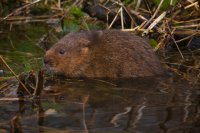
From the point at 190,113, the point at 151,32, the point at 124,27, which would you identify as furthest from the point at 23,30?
the point at 190,113

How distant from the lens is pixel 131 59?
539 centimetres

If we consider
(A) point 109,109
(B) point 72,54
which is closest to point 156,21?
(B) point 72,54

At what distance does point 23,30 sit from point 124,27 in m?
2.00

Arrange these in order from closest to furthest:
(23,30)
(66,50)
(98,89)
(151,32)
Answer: (98,89) < (66,50) < (151,32) < (23,30)

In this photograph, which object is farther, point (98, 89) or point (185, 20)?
point (185, 20)

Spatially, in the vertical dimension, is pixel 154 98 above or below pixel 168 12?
below

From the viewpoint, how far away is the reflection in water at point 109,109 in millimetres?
3502

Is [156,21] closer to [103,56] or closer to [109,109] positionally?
[103,56]

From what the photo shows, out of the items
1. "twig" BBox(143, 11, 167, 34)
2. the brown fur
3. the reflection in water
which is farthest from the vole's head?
"twig" BBox(143, 11, 167, 34)

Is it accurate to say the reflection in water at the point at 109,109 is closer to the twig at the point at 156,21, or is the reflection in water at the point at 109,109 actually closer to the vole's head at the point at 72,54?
the vole's head at the point at 72,54

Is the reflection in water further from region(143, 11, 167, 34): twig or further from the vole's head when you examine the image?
region(143, 11, 167, 34): twig

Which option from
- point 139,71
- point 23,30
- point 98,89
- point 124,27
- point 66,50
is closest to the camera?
point 98,89

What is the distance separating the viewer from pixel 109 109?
3.96 meters

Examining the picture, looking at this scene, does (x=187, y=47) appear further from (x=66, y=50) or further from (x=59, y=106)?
(x=59, y=106)
